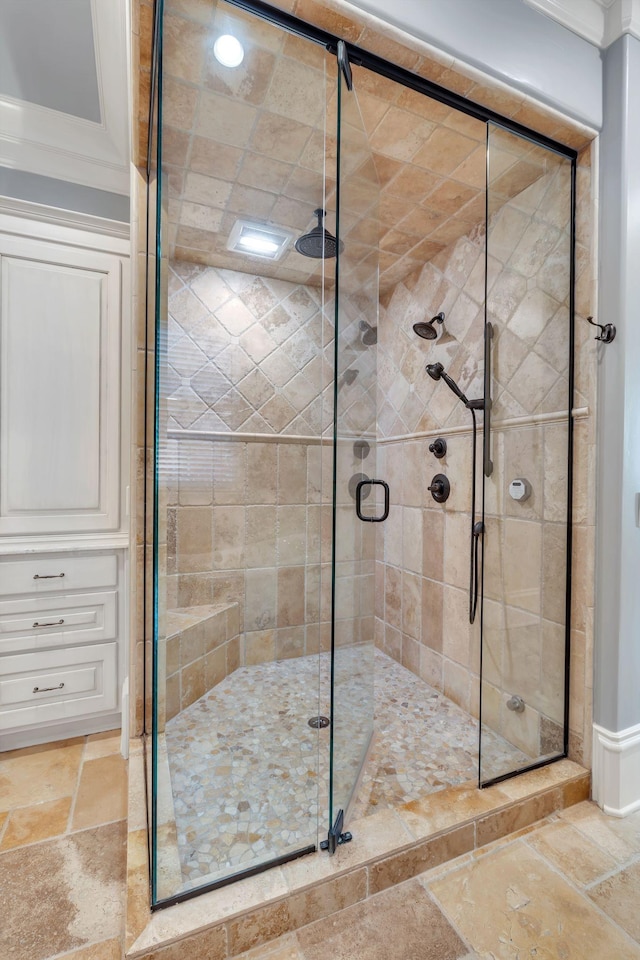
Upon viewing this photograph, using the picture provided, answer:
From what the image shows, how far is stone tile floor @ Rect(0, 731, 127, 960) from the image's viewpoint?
1.01 m

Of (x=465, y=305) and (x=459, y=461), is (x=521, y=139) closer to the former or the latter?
(x=465, y=305)

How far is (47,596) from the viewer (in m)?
1.79

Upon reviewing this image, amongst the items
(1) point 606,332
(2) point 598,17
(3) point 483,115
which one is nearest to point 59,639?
(1) point 606,332

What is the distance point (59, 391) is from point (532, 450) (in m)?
1.94

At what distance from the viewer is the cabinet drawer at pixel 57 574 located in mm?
1730

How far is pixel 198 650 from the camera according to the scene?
65.6 inches

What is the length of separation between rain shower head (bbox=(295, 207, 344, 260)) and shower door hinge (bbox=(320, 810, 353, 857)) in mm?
1601

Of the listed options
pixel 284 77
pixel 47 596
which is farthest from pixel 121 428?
pixel 284 77

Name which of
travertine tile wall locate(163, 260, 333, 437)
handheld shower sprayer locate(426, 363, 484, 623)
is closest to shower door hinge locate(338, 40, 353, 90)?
travertine tile wall locate(163, 260, 333, 437)

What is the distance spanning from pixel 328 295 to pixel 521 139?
80cm

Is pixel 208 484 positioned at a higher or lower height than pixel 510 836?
higher

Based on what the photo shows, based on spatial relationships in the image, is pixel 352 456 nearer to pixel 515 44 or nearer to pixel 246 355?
pixel 246 355

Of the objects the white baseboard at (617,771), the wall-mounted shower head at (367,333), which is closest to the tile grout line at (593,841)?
the white baseboard at (617,771)

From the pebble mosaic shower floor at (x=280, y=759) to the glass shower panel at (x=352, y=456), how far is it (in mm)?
60
